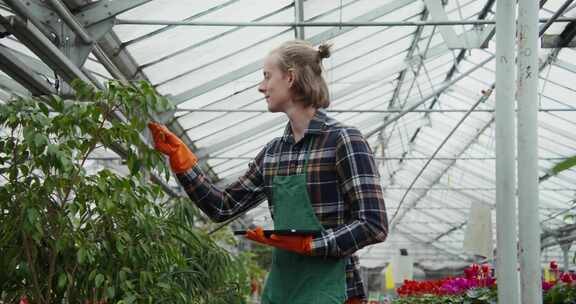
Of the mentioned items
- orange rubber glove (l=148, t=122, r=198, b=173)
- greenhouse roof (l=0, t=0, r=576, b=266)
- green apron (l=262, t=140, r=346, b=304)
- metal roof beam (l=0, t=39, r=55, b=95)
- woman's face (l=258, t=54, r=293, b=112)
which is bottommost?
green apron (l=262, t=140, r=346, b=304)

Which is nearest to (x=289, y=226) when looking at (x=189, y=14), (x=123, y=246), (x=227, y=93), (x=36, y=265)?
(x=123, y=246)

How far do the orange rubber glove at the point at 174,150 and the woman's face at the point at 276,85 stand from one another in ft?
0.97

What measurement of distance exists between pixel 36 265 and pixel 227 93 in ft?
20.2

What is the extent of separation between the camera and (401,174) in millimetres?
19312

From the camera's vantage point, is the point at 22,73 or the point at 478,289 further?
the point at 22,73

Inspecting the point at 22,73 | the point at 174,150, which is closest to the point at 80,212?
the point at 174,150

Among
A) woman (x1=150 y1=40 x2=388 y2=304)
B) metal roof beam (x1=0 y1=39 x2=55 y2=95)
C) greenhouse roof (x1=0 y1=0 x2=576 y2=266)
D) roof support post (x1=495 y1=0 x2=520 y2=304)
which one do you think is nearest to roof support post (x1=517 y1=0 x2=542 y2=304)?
roof support post (x1=495 y1=0 x2=520 y2=304)

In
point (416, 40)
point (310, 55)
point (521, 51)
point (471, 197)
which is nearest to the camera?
point (310, 55)

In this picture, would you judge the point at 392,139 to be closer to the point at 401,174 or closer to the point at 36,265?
the point at 401,174

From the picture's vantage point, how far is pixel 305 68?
1934 millimetres

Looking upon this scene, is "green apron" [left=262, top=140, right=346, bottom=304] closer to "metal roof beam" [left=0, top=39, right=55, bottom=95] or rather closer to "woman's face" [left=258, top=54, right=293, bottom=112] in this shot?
"woman's face" [left=258, top=54, right=293, bottom=112]

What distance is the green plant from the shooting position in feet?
8.83

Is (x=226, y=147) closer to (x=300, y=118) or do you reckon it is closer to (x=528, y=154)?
(x=528, y=154)

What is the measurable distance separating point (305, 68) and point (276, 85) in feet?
0.26
